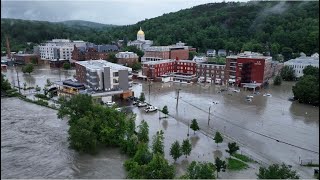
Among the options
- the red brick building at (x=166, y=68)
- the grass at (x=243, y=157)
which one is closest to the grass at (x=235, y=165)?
the grass at (x=243, y=157)

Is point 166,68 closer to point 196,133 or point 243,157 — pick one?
point 196,133

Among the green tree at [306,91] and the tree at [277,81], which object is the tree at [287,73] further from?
the green tree at [306,91]

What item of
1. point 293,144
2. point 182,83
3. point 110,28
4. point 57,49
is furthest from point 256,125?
point 110,28

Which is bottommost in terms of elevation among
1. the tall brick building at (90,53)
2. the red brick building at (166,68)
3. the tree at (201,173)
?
the tree at (201,173)

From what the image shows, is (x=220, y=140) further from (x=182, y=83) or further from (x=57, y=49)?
(x=57, y=49)

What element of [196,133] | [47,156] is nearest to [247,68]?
[196,133]

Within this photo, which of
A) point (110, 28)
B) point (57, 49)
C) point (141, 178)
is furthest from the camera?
point (110, 28)

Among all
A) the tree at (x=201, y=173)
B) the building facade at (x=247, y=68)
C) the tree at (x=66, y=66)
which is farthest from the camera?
the tree at (x=66, y=66)
